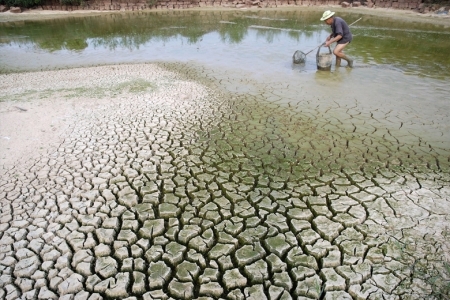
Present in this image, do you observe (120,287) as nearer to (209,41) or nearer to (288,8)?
(209,41)

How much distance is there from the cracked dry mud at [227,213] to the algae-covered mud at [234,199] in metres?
0.01

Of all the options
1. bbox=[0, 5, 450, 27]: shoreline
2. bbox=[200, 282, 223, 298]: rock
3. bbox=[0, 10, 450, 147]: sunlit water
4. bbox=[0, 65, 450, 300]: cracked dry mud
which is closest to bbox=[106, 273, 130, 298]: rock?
bbox=[0, 65, 450, 300]: cracked dry mud

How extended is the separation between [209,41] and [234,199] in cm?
985

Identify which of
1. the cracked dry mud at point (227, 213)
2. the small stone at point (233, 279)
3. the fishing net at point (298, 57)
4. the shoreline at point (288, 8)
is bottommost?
the small stone at point (233, 279)

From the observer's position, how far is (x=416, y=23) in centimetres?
1529

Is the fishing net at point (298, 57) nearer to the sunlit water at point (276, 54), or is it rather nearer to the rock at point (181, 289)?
the sunlit water at point (276, 54)

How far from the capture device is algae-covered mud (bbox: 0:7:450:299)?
2633 mm

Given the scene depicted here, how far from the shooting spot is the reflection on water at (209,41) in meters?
9.32

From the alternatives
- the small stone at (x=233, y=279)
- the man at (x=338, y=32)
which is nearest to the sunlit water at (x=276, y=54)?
the man at (x=338, y=32)

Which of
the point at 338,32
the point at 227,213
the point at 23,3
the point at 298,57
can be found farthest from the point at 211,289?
the point at 23,3

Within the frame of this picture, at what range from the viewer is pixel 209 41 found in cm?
1215

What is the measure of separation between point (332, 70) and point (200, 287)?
6.85 meters

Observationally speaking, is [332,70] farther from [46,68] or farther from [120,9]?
[120,9]

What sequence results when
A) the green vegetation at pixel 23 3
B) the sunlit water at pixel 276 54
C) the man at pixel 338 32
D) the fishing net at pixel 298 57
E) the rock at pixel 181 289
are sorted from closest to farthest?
1. the rock at pixel 181 289
2. the sunlit water at pixel 276 54
3. the man at pixel 338 32
4. the fishing net at pixel 298 57
5. the green vegetation at pixel 23 3
